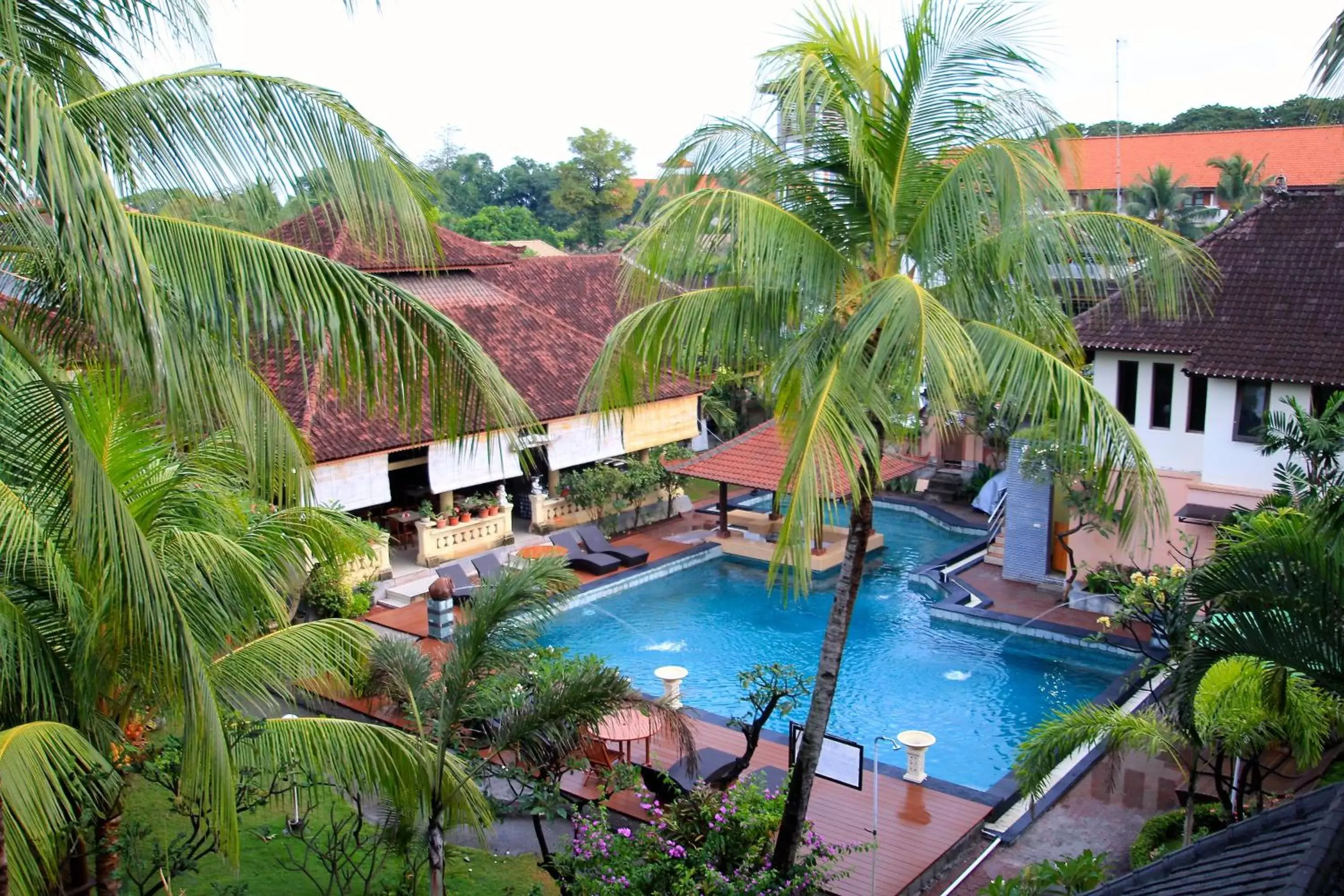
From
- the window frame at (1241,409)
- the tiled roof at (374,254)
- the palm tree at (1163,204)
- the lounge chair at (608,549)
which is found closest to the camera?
the window frame at (1241,409)

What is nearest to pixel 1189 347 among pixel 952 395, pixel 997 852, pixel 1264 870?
pixel 997 852

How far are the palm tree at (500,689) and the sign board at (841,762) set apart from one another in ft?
8.05

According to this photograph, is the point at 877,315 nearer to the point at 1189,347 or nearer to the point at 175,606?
the point at 175,606

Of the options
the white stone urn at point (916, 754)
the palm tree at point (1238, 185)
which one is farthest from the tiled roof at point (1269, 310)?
the palm tree at point (1238, 185)

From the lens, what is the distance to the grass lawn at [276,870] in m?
9.31

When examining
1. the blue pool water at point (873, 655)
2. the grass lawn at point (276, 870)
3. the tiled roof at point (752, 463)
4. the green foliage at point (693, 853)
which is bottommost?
the blue pool water at point (873, 655)

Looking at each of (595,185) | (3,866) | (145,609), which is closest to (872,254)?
(145,609)

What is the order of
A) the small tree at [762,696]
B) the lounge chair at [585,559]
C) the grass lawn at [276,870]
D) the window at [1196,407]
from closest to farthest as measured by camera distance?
the grass lawn at [276,870], the small tree at [762,696], the window at [1196,407], the lounge chair at [585,559]

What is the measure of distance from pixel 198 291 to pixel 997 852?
352 inches

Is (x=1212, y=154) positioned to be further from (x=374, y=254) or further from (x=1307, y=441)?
(x=374, y=254)

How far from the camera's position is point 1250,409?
15062 mm

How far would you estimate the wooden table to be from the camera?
11.3m

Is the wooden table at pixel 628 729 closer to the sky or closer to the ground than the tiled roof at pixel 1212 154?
closer to the ground

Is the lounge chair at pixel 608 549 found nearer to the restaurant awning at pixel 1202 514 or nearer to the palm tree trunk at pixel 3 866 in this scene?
the restaurant awning at pixel 1202 514
